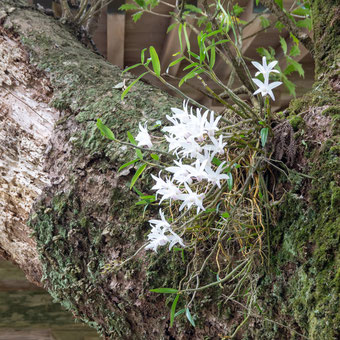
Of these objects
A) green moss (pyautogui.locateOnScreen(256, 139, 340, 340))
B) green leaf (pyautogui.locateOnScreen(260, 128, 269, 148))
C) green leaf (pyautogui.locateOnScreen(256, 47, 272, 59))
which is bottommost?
green moss (pyautogui.locateOnScreen(256, 139, 340, 340))

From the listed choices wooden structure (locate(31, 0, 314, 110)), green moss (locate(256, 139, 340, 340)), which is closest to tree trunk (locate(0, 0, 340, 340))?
green moss (locate(256, 139, 340, 340))

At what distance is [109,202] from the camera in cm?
72

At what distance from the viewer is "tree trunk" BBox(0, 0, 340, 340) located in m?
0.55

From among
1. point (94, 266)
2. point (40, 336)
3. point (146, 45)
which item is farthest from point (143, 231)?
point (40, 336)

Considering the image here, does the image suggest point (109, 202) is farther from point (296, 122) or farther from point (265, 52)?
point (265, 52)

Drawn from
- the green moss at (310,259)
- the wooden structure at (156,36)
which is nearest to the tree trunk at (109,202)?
the green moss at (310,259)

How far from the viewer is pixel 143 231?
692 mm

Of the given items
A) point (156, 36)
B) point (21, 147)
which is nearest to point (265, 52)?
point (156, 36)

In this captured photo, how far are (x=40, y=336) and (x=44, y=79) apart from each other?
2.45m

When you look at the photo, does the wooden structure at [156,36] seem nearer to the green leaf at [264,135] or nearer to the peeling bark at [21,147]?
the peeling bark at [21,147]

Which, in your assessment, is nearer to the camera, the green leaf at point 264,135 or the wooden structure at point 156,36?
the green leaf at point 264,135

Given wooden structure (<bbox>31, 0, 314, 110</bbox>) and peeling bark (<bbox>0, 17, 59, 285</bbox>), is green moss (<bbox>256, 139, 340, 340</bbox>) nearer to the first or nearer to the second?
peeling bark (<bbox>0, 17, 59, 285</bbox>)

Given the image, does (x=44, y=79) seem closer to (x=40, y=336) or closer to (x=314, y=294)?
(x=314, y=294)

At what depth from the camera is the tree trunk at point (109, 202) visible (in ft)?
1.80
